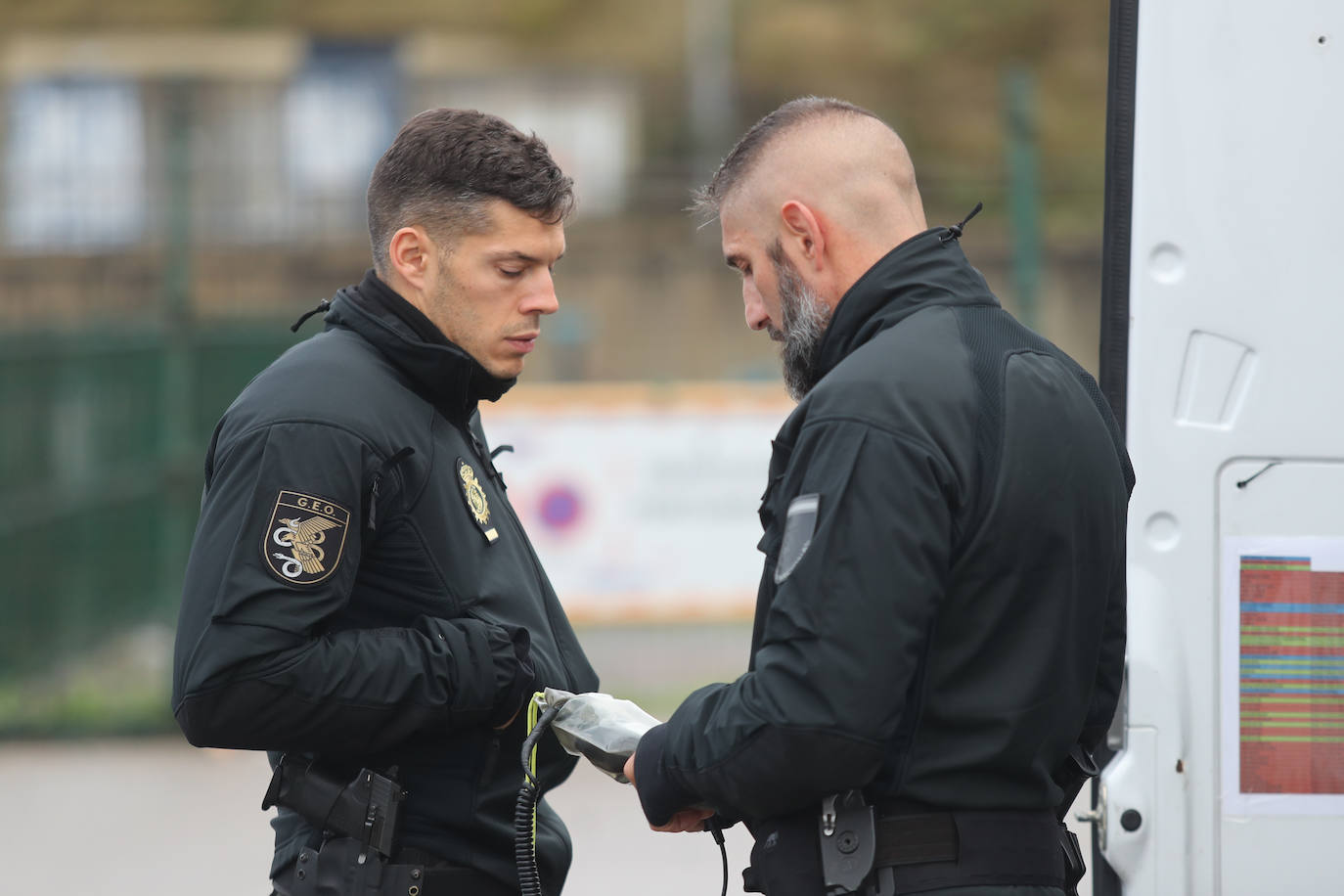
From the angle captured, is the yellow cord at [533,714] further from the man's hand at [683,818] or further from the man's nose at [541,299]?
the man's nose at [541,299]

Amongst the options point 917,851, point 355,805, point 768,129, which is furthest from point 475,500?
point 917,851

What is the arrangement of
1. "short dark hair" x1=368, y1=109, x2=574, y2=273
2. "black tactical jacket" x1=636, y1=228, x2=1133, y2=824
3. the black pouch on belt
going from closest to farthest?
"black tactical jacket" x1=636, y1=228, x2=1133, y2=824
the black pouch on belt
"short dark hair" x1=368, y1=109, x2=574, y2=273

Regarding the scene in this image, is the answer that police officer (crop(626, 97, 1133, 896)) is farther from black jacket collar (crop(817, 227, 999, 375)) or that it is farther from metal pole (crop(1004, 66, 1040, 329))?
metal pole (crop(1004, 66, 1040, 329))

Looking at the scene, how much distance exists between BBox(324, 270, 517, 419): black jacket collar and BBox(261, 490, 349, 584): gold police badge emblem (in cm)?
37

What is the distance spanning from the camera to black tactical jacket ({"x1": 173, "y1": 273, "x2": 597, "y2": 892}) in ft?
7.91

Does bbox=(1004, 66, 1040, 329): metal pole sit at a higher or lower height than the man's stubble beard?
higher

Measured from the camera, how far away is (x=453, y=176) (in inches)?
108

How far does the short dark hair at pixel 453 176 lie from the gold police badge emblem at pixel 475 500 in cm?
41

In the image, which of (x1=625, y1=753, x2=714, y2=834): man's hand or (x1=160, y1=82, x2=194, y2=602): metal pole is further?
(x1=160, y1=82, x2=194, y2=602): metal pole

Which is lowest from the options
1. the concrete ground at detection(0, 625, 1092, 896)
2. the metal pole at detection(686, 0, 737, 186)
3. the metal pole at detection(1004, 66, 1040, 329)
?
the concrete ground at detection(0, 625, 1092, 896)

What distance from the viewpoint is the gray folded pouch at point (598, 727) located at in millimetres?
2557

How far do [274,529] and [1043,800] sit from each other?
4.16ft

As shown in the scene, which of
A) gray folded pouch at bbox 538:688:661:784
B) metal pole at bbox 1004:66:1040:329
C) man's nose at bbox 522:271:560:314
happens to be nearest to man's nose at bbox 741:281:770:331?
man's nose at bbox 522:271:560:314

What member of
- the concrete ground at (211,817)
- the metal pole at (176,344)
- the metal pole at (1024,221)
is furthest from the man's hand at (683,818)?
the metal pole at (176,344)
